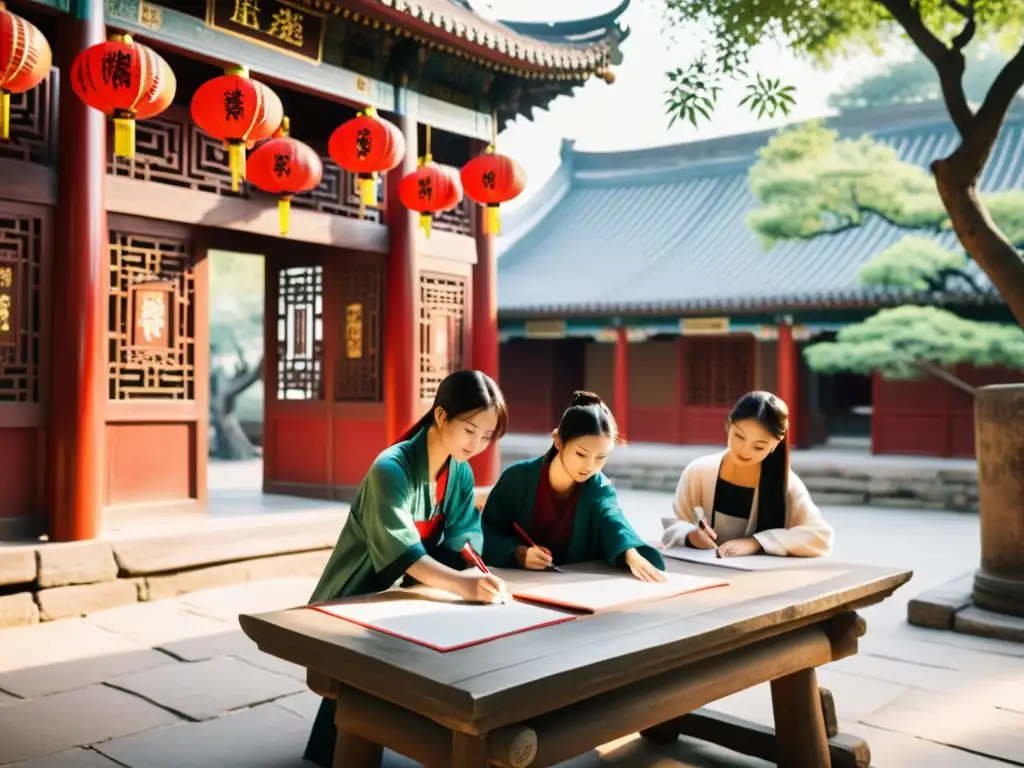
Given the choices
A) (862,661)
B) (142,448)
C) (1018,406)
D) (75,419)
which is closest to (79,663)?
(75,419)

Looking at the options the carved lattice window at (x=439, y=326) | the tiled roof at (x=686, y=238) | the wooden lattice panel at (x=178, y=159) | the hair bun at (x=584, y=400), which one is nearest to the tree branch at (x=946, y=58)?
the hair bun at (x=584, y=400)

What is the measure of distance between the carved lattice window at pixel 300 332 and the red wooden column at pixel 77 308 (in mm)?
2802

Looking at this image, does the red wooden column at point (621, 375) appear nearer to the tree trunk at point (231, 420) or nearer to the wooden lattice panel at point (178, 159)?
the tree trunk at point (231, 420)

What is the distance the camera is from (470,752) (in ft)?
5.89

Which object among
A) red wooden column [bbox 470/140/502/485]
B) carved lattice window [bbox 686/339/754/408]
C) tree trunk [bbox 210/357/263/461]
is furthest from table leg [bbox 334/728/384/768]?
tree trunk [bbox 210/357/263/461]

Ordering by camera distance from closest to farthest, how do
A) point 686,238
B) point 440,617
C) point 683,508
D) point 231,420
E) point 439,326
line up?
point 440,617 → point 683,508 → point 439,326 → point 686,238 → point 231,420

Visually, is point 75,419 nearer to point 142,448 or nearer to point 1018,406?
point 142,448

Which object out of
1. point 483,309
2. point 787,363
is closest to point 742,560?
point 483,309

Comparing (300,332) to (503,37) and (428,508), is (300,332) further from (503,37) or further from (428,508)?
(428,508)

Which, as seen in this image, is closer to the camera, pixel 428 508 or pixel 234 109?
pixel 428 508

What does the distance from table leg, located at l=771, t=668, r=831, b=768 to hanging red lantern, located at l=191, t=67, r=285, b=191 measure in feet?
13.4

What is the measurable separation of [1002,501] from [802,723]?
9.31 ft

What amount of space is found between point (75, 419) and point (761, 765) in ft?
14.1

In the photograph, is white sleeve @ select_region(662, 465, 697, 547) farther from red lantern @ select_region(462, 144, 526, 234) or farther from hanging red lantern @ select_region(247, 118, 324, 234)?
hanging red lantern @ select_region(247, 118, 324, 234)
